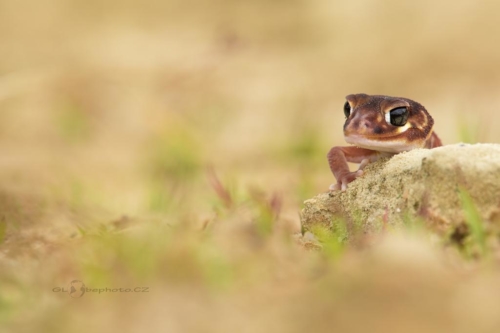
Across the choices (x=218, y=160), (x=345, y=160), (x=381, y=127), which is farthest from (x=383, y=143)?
(x=218, y=160)

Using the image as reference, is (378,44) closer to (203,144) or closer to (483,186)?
(203,144)

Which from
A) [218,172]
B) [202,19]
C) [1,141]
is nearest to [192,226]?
[218,172]

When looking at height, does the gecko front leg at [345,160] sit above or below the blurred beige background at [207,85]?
above

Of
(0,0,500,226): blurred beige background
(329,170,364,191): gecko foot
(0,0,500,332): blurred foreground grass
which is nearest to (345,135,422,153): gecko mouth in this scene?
(329,170,364,191): gecko foot

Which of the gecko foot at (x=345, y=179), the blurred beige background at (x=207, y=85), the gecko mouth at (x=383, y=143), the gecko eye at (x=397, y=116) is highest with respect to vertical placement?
the gecko eye at (x=397, y=116)

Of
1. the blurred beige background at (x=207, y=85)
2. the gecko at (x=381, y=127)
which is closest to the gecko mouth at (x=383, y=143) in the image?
the gecko at (x=381, y=127)

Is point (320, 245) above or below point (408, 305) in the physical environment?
below

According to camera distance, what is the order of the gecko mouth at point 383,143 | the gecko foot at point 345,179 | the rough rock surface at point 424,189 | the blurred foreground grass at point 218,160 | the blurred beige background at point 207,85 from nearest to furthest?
1. the blurred foreground grass at point 218,160
2. the rough rock surface at point 424,189
3. the gecko mouth at point 383,143
4. the gecko foot at point 345,179
5. the blurred beige background at point 207,85

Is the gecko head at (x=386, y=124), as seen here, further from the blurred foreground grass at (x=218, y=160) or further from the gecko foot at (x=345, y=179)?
the blurred foreground grass at (x=218, y=160)
